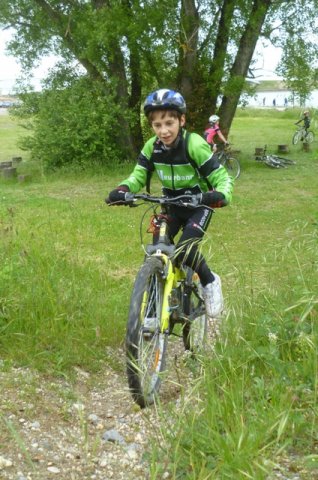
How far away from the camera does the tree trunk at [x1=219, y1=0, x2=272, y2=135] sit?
16328 millimetres

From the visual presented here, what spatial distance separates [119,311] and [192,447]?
2574 millimetres

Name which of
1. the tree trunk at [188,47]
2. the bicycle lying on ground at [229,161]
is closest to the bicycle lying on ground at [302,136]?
the bicycle lying on ground at [229,161]

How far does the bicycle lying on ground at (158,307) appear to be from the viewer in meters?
3.39

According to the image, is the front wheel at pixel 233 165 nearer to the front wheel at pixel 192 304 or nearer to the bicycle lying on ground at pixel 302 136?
the bicycle lying on ground at pixel 302 136

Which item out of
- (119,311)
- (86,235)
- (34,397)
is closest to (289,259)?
(119,311)

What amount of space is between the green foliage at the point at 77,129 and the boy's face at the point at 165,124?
42.2 feet

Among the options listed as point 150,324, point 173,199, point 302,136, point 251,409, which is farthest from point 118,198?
point 302,136

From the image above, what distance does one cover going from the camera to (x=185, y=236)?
4.09m

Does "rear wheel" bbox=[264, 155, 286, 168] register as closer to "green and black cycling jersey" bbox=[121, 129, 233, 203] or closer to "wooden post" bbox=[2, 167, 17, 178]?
"wooden post" bbox=[2, 167, 17, 178]

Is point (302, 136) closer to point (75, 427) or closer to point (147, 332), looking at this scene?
point (147, 332)

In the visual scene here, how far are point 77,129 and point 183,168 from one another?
13177mm

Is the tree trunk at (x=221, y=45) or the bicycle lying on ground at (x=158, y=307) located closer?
the bicycle lying on ground at (x=158, y=307)

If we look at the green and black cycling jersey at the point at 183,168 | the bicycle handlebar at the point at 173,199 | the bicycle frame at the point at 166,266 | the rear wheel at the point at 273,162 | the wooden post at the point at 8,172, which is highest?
the green and black cycling jersey at the point at 183,168

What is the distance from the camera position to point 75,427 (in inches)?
135
